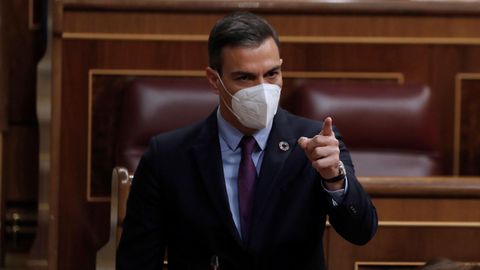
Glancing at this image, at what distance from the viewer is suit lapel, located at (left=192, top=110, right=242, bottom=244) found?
31.9 inches

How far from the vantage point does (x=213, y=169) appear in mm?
822

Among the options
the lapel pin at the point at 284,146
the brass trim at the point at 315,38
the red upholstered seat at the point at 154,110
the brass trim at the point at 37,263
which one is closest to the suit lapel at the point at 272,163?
the lapel pin at the point at 284,146

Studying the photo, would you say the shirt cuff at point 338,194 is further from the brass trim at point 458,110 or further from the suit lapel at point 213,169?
the brass trim at point 458,110

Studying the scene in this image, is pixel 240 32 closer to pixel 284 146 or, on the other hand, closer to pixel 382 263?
pixel 284 146

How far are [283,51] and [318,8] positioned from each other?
0.07 meters

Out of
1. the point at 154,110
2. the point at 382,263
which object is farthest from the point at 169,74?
the point at 382,263

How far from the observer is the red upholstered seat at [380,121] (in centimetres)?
133

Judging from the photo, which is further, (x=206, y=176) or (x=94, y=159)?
(x=94, y=159)

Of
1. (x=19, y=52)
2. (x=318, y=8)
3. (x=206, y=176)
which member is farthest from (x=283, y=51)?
(x=206, y=176)

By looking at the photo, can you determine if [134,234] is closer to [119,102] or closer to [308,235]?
[308,235]

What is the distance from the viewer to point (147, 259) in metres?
0.83

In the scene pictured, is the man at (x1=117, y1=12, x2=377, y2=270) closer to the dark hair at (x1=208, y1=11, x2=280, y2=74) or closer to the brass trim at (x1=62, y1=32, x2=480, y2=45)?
the dark hair at (x1=208, y1=11, x2=280, y2=74)

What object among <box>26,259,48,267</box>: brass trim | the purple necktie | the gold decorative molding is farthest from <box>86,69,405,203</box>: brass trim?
the purple necktie

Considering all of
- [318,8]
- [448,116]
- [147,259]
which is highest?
[318,8]
